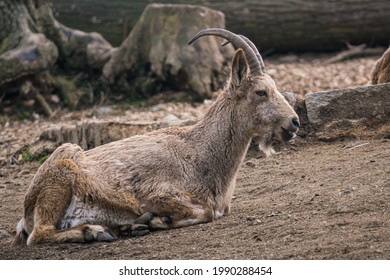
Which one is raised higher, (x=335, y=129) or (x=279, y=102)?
(x=279, y=102)

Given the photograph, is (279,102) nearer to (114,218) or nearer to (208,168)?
(208,168)

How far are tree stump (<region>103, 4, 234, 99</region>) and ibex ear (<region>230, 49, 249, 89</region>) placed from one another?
18.9 feet

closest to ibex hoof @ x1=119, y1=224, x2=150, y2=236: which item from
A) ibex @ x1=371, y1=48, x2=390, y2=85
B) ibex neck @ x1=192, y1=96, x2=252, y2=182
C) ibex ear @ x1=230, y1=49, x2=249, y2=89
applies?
ibex neck @ x1=192, y1=96, x2=252, y2=182

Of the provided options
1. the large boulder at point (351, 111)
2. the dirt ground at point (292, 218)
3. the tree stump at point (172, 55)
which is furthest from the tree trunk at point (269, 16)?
the dirt ground at point (292, 218)

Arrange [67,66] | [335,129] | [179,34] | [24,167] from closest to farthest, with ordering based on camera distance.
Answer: [335,129]
[24,167]
[179,34]
[67,66]

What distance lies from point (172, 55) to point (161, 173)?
6195 mm

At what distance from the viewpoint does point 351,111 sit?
10.8 m

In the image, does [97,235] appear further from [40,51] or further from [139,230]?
[40,51]

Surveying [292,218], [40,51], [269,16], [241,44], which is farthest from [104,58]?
[292,218]

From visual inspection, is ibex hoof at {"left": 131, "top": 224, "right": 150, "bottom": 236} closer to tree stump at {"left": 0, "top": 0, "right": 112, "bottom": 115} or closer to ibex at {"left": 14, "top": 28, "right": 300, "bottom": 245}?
ibex at {"left": 14, "top": 28, "right": 300, "bottom": 245}

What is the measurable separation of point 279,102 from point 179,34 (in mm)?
6219

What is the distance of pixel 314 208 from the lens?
27.4ft

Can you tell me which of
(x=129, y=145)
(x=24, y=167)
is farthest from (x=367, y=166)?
(x=24, y=167)

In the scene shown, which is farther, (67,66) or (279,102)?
(67,66)
